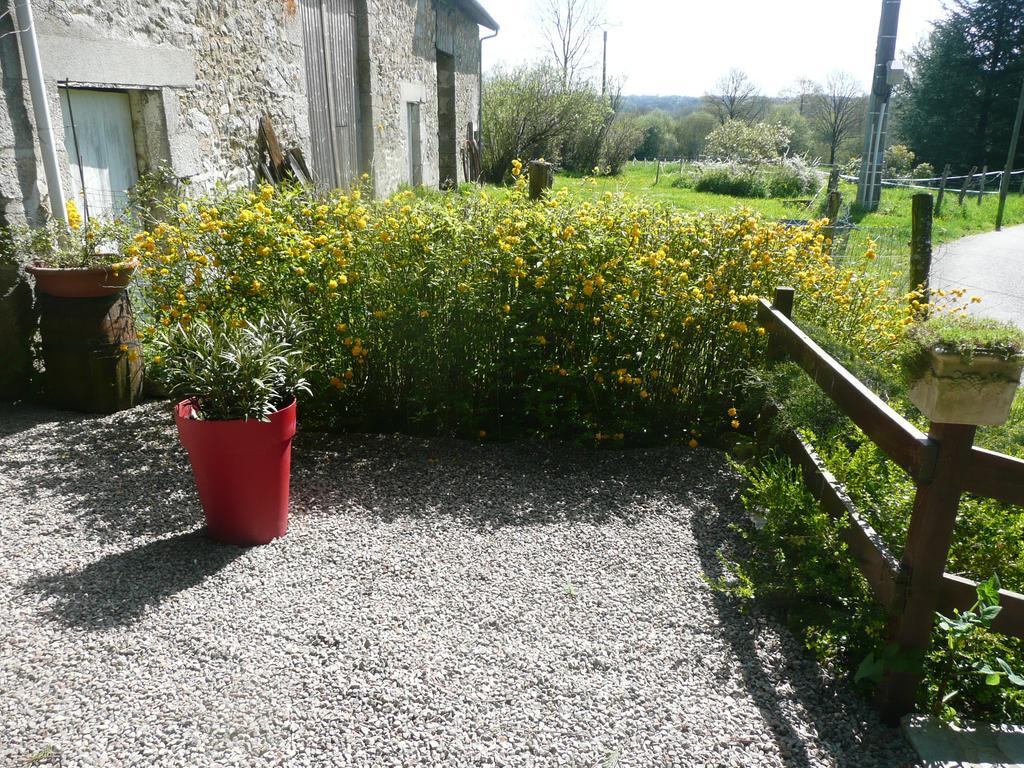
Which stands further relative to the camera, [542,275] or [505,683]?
Answer: [542,275]

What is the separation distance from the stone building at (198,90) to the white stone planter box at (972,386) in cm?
483

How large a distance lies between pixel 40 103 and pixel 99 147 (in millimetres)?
893

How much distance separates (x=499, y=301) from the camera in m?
4.26

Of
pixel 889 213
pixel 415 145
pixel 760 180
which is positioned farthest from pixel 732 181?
pixel 415 145

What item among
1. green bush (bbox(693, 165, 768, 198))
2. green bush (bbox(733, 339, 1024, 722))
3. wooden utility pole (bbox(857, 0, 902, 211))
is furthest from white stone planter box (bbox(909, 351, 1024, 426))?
green bush (bbox(693, 165, 768, 198))

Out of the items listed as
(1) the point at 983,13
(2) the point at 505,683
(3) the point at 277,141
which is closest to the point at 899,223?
(3) the point at 277,141

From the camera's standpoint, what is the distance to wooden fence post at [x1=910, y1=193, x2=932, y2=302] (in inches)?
228

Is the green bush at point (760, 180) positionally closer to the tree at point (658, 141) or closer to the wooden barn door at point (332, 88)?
the wooden barn door at point (332, 88)

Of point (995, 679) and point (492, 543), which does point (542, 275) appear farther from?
point (995, 679)

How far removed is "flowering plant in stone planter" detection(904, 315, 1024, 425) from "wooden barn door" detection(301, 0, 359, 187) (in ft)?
25.6

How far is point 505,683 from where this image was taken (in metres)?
2.47

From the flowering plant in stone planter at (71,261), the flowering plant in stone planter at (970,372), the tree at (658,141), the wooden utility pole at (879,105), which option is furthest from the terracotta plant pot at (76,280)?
the tree at (658,141)

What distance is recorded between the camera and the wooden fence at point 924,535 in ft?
7.17

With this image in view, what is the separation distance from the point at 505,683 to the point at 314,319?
2462 millimetres
